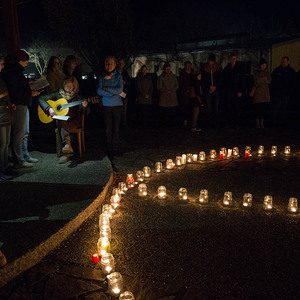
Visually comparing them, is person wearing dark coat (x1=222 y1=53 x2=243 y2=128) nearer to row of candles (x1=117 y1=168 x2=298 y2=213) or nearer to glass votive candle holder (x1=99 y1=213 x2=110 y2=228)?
row of candles (x1=117 y1=168 x2=298 y2=213)

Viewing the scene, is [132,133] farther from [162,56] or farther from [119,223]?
[162,56]

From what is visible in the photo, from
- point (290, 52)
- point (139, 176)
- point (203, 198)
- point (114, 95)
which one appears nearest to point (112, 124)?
point (114, 95)

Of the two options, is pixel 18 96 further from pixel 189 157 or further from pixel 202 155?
pixel 202 155

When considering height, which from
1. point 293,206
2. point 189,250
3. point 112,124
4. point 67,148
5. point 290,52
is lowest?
point 189,250

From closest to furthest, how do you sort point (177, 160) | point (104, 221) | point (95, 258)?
point (95, 258) < point (104, 221) < point (177, 160)

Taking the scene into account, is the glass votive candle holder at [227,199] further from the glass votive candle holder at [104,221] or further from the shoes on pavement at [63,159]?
the shoes on pavement at [63,159]

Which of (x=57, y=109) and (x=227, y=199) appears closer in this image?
(x=227, y=199)

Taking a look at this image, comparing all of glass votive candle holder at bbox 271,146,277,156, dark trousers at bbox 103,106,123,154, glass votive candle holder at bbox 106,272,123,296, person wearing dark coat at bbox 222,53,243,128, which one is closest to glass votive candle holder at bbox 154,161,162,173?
dark trousers at bbox 103,106,123,154

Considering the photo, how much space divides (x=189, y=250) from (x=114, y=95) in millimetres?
4407

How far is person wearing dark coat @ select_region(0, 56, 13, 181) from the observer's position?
16.8ft

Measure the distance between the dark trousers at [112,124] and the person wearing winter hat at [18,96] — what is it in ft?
5.50

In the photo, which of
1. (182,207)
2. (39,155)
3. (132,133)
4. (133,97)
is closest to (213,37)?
(133,97)

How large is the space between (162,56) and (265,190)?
22.1 metres

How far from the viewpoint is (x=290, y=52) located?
14023mm
